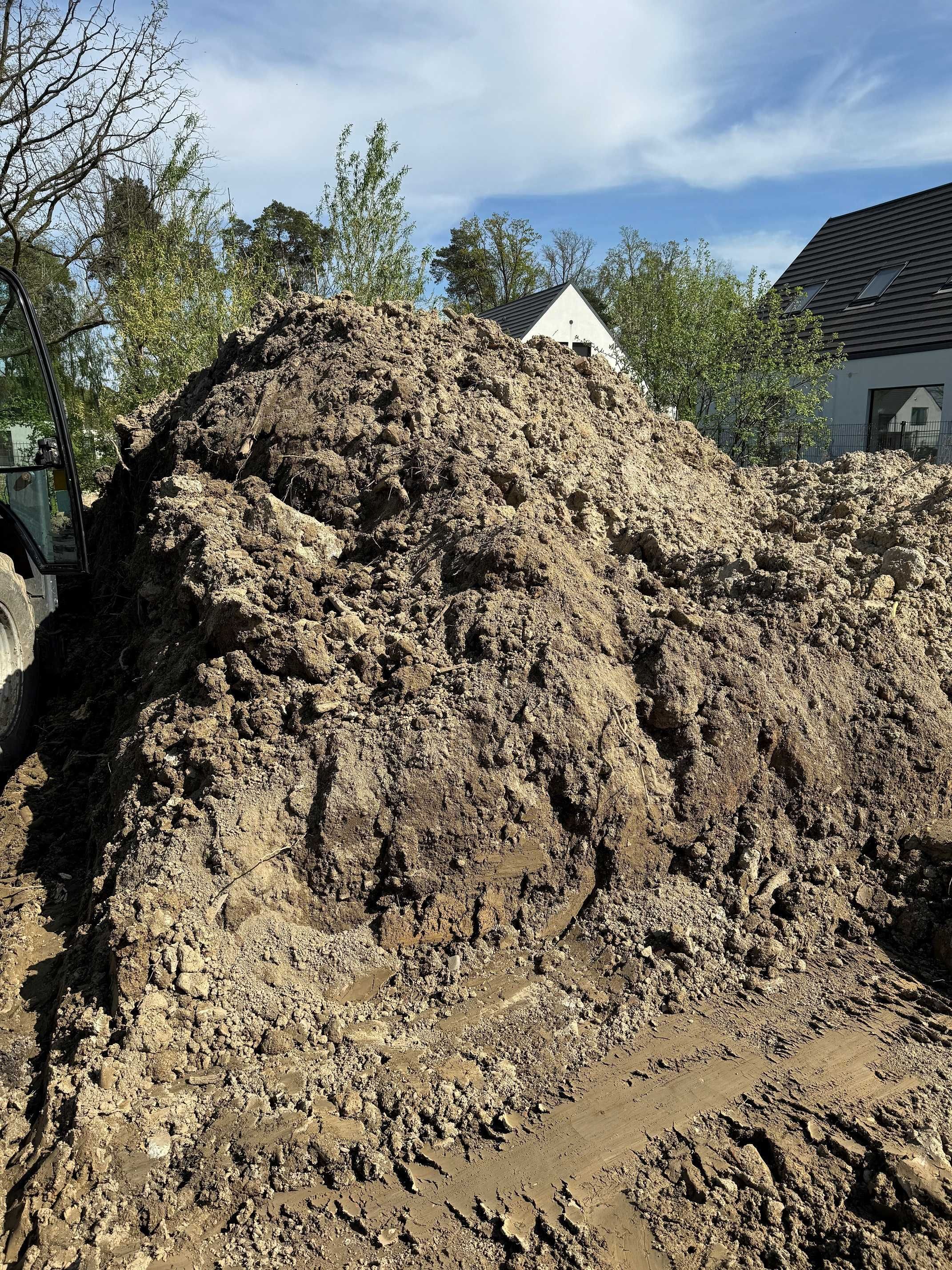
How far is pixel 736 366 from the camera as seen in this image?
47.2 feet

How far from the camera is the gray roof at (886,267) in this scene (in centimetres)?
1773

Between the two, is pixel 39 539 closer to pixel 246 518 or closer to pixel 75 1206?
pixel 246 518

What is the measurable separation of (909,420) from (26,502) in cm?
1979

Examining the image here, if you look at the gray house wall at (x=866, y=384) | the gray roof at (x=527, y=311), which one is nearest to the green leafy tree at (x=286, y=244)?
the gray roof at (x=527, y=311)

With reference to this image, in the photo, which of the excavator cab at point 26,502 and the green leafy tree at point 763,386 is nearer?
the excavator cab at point 26,502

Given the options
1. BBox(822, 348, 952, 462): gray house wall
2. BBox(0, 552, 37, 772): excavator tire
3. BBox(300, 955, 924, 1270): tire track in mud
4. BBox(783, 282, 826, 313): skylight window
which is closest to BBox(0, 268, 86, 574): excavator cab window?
BBox(0, 552, 37, 772): excavator tire

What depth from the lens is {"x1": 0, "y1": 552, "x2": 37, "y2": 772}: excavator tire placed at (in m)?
5.06

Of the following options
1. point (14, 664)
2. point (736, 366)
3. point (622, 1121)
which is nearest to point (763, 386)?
point (736, 366)

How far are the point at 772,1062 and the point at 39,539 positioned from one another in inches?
201

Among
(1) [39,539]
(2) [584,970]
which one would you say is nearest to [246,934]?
(2) [584,970]

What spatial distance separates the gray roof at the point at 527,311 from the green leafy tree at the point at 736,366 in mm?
8432

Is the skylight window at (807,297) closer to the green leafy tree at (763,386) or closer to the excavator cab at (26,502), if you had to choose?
the green leafy tree at (763,386)

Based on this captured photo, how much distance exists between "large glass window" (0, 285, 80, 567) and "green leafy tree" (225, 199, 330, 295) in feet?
7.81

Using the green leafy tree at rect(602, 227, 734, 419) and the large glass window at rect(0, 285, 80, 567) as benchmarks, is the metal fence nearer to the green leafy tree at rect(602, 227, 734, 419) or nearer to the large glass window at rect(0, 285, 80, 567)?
the green leafy tree at rect(602, 227, 734, 419)
